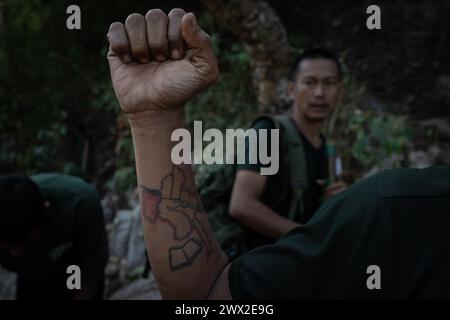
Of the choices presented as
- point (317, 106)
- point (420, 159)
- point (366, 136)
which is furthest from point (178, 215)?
point (420, 159)

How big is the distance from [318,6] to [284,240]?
714 cm

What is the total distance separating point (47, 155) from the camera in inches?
309

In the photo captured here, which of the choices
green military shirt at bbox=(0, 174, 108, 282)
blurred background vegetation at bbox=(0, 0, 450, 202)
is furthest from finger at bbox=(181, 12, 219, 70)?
blurred background vegetation at bbox=(0, 0, 450, 202)

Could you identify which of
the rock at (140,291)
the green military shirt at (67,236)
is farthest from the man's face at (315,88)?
the rock at (140,291)

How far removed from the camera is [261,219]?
2.82 metres

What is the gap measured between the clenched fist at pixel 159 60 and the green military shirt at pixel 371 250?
0.46 metres

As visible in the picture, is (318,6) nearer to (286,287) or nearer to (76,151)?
(76,151)

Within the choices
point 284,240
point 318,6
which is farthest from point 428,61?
point 284,240

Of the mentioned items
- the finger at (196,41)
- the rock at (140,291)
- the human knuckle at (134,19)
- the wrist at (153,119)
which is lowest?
the rock at (140,291)

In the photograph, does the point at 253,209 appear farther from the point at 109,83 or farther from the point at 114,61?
the point at 109,83

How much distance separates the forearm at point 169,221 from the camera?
138 cm

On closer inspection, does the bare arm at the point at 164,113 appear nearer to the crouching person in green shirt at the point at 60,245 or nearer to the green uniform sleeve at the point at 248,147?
the green uniform sleeve at the point at 248,147

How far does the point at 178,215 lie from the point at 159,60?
40 cm

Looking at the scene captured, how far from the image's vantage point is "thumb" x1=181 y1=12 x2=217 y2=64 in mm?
1332
